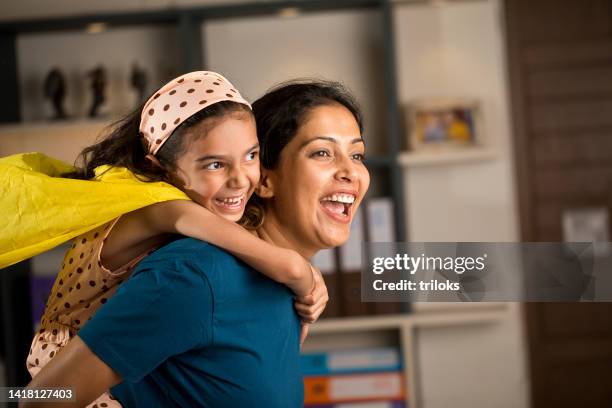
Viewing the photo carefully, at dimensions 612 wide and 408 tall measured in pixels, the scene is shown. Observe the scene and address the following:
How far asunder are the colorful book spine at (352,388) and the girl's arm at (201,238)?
2227 millimetres

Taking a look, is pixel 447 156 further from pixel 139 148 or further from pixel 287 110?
pixel 139 148

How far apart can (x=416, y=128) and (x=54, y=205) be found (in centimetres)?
251

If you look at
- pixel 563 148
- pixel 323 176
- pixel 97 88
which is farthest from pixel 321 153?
pixel 563 148

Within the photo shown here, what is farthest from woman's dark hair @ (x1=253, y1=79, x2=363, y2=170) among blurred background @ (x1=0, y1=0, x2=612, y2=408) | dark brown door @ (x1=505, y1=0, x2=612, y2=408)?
dark brown door @ (x1=505, y1=0, x2=612, y2=408)

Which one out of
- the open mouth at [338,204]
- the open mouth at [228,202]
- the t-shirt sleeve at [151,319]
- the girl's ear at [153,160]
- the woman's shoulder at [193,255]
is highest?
the girl's ear at [153,160]

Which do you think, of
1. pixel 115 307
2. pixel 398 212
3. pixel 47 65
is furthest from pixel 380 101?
pixel 115 307

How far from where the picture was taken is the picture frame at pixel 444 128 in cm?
339

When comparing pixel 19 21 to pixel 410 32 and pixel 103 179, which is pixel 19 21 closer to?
pixel 410 32

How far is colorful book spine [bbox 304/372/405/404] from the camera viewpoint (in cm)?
327

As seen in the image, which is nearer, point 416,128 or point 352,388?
point 352,388

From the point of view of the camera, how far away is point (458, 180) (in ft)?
11.5

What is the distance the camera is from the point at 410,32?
3.50 metres

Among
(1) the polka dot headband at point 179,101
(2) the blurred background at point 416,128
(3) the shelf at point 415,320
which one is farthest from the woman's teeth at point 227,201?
(3) the shelf at point 415,320

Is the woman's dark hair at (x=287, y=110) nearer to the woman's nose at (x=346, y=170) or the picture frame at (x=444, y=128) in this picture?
the woman's nose at (x=346, y=170)
